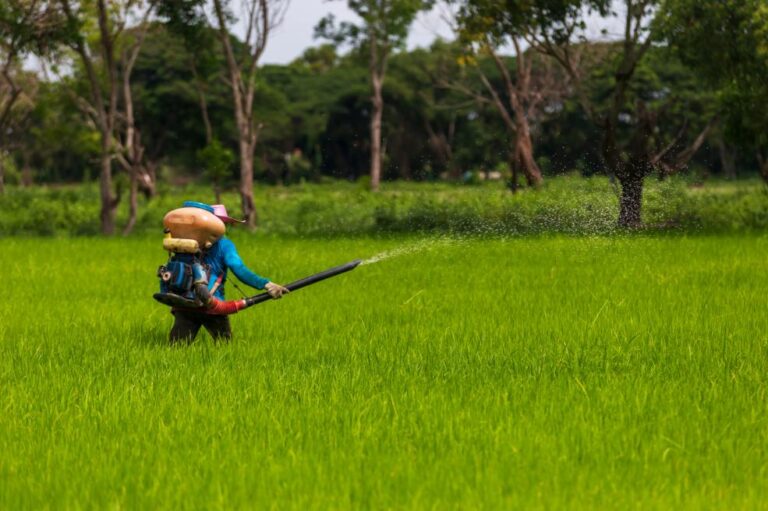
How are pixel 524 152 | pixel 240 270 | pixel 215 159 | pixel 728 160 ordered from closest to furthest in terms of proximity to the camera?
pixel 240 270 < pixel 215 159 < pixel 524 152 < pixel 728 160

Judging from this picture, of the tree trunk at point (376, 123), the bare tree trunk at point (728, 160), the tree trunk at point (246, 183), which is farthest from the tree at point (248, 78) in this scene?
the bare tree trunk at point (728, 160)

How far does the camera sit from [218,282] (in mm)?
7934

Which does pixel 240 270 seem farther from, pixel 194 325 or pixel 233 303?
pixel 194 325

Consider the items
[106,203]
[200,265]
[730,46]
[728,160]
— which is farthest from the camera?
[728,160]

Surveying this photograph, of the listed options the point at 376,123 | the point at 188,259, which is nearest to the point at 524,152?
the point at 376,123

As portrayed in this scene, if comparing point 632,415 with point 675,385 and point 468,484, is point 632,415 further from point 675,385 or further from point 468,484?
point 468,484

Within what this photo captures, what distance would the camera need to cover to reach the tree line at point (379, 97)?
2095 centimetres

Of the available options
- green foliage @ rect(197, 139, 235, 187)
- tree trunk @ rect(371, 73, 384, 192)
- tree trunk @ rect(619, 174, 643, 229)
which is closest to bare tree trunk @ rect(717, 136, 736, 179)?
tree trunk @ rect(371, 73, 384, 192)

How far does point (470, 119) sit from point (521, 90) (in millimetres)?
24914

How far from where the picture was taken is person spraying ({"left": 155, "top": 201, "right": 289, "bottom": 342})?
24.8 feet

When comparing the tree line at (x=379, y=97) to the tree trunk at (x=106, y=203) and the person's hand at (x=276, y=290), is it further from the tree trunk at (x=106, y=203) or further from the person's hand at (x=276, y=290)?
the person's hand at (x=276, y=290)

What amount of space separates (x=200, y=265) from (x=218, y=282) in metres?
0.31

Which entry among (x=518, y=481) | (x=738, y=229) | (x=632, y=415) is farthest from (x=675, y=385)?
(x=738, y=229)

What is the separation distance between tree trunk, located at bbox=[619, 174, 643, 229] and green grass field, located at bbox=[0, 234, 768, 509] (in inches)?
290
